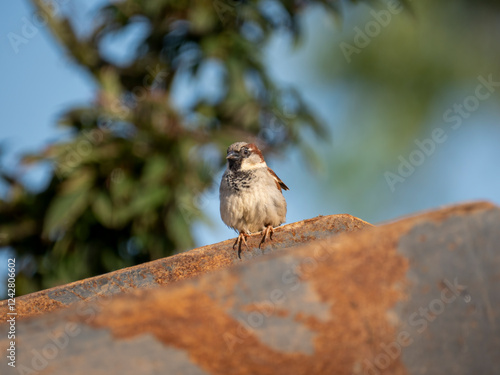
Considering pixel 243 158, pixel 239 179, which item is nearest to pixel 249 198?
pixel 239 179

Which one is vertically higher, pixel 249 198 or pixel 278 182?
pixel 278 182

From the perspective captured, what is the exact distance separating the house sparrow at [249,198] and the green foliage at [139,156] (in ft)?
3.32

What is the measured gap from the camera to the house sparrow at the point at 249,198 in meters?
3.19

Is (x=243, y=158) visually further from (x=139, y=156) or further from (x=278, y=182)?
(x=139, y=156)

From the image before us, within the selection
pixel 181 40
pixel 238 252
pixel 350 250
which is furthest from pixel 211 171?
pixel 350 250

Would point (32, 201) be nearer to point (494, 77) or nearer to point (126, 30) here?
point (126, 30)

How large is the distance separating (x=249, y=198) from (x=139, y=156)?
1.55 meters

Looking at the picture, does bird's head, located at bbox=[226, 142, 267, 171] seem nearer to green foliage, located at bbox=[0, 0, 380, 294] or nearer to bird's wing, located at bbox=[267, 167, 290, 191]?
bird's wing, located at bbox=[267, 167, 290, 191]

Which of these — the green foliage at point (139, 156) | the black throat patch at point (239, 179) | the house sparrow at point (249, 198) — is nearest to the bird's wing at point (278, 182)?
the house sparrow at point (249, 198)

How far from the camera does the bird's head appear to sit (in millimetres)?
3420

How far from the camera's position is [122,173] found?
4.48 metres

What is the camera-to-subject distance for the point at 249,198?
3.21m

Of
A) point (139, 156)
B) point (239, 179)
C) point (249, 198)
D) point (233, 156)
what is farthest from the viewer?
point (139, 156)

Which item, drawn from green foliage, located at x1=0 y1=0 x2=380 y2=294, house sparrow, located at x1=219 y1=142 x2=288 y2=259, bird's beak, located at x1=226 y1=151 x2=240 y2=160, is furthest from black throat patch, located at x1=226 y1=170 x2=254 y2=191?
green foliage, located at x1=0 y1=0 x2=380 y2=294
